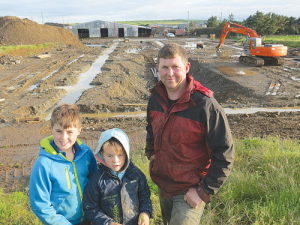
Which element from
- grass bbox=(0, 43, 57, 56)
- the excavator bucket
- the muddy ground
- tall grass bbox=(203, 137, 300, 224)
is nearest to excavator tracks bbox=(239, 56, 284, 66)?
the muddy ground

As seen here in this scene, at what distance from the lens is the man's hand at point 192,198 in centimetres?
232

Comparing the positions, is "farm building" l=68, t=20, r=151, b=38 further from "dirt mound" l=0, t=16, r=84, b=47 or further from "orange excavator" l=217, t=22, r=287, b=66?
"orange excavator" l=217, t=22, r=287, b=66

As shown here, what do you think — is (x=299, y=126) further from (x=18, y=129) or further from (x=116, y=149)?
(x=18, y=129)

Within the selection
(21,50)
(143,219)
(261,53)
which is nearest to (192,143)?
(143,219)

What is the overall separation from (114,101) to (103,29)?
54.6 metres

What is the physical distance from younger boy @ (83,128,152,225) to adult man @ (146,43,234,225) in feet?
0.98

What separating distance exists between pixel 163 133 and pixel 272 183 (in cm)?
213

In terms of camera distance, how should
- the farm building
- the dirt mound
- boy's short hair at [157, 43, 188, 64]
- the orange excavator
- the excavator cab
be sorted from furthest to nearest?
the farm building, the dirt mound, the excavator cab, the orange excavator, boy's short hair at [157, 43, 188, 64]

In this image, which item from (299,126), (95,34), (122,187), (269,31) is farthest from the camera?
(95,34)

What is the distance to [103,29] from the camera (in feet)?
204

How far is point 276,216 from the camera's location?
3.04 m

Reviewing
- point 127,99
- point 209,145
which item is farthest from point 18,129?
point 209,145

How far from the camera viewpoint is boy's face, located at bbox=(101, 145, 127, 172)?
2375 millimetres

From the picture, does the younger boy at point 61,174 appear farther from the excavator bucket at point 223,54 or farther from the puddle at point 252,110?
the excavator bucket at point 223,54
